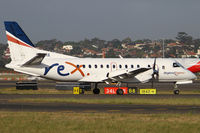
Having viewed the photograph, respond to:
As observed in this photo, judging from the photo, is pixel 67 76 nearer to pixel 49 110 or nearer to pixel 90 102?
pixel 90 102

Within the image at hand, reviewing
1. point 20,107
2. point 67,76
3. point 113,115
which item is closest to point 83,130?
point 113,115

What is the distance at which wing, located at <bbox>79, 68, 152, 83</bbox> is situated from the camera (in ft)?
139

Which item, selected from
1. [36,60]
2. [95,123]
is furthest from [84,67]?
[95,123]

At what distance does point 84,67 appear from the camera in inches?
1721

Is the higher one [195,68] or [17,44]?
[17,44]

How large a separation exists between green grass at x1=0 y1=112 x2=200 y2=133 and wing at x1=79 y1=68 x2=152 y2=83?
1840 cm

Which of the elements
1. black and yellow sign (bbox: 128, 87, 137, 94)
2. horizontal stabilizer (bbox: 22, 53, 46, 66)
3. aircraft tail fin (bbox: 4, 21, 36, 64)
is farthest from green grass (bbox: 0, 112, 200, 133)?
black and yellow sign (bbox: 128, 87, 137, 94)

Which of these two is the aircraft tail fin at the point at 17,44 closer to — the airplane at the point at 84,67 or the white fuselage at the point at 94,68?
the airplane at the point at 84,67

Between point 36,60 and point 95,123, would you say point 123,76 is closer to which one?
point 36,60

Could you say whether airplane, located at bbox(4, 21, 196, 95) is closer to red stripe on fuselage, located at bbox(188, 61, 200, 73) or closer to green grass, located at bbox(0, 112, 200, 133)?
red stripe on fuselage, located at bbox(188, 61, 200, 73)

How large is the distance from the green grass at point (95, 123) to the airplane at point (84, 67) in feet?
59.8

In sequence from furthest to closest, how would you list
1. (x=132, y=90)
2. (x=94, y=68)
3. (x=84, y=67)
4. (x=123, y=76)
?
(x=132, y=90)
(x=94, y=68)
(x=84, y=67)
(x=123, y=76)

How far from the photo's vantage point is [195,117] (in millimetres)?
22984

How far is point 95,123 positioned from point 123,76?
73.3ft
